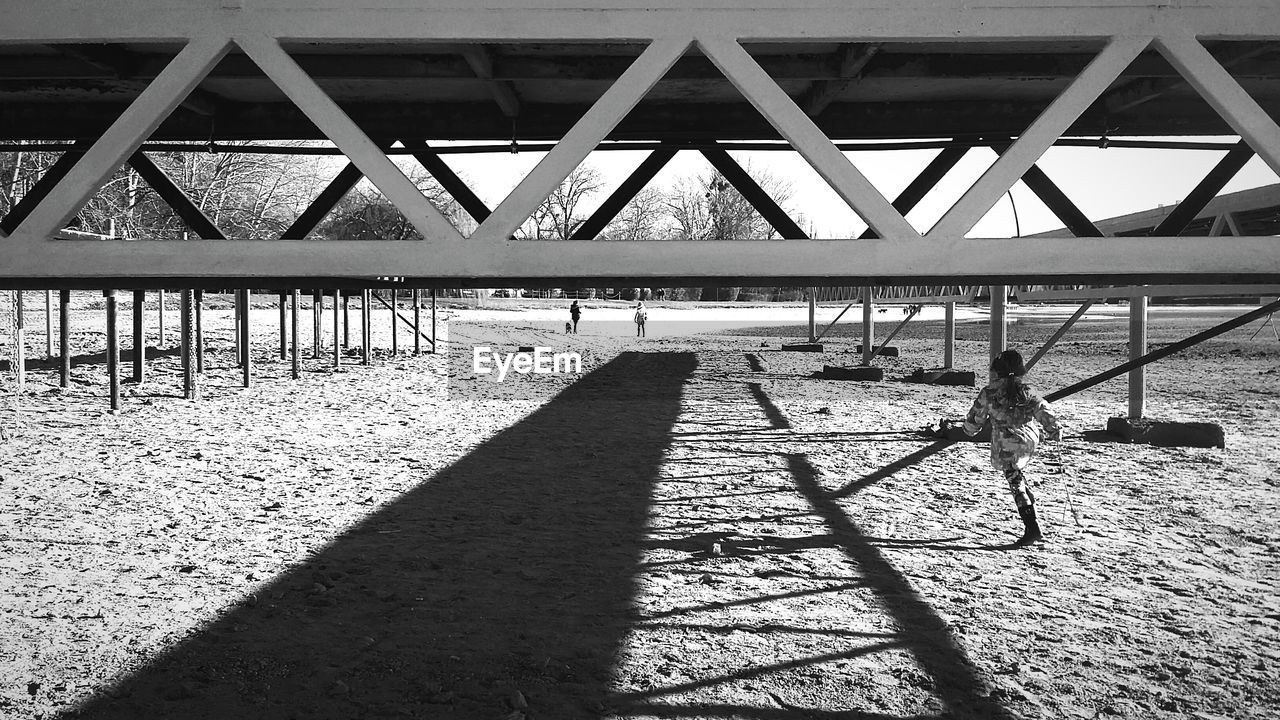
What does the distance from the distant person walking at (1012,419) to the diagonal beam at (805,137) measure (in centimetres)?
446

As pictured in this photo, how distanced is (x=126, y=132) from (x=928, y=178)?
352cm

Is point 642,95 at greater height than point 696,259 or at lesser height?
greater

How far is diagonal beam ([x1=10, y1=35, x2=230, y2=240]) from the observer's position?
8.18 feet

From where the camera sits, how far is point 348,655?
4.46 meters

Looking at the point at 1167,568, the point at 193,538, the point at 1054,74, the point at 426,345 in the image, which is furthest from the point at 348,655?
the point at 426,345

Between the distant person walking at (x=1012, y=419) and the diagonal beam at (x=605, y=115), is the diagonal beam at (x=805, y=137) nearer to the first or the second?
the diagonal beam at (x=605, y=115)

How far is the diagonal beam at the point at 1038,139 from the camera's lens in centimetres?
250

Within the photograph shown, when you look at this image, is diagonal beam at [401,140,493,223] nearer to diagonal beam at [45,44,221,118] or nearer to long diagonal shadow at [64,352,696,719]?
diagonal beam at [45,44,221,118]

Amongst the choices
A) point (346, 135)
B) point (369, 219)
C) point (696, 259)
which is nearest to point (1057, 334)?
point (696, 259)

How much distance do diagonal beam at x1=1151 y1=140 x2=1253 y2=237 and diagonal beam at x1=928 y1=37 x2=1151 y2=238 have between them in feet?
4.62

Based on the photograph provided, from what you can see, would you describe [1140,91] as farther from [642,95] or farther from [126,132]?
[126,132]

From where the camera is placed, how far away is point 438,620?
16.2ft

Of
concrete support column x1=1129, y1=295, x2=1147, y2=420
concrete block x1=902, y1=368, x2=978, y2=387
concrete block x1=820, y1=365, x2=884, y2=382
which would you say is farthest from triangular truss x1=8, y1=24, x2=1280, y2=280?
concrete block x1=820, y1=365, x2=884, y2=382

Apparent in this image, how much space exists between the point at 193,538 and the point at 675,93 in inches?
182
